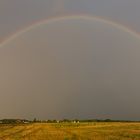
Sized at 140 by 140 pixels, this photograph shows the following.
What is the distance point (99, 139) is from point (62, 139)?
16.8 feet

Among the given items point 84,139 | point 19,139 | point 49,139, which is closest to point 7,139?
point 19,139

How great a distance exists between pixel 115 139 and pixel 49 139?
7.96 meters

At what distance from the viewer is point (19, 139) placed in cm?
5484

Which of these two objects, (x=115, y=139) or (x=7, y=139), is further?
(x=7, y=139)

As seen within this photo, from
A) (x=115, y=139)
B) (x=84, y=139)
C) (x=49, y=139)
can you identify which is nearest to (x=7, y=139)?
(x=49, y=139)

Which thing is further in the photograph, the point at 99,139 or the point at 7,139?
the point at 7,139

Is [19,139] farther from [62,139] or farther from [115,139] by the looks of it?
[115,139]

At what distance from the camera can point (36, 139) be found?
177ft

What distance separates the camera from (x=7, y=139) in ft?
181

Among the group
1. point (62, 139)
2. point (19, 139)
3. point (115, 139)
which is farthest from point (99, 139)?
point (19, 139)

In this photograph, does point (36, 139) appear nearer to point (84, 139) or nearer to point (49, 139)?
point (49, 139)

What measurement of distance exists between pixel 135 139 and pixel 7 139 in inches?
631

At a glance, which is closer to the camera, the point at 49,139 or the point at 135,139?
the point at 135,139

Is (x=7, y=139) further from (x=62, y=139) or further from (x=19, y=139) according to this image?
(x=62, y=139)
